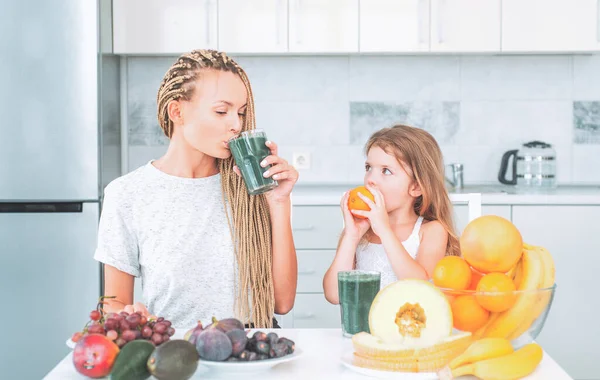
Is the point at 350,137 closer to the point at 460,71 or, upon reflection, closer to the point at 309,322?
the point at 460,71

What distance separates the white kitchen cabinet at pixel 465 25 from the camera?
10.2 ft

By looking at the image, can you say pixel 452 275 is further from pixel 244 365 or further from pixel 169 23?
pixel 169 23

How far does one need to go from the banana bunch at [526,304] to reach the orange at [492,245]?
26mm

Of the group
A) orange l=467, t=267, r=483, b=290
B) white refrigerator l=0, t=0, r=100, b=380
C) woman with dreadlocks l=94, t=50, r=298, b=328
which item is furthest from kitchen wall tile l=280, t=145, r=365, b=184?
orange l=467, t=267, r=483, b=290

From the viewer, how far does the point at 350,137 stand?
3.47 metres

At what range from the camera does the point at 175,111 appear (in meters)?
1.57

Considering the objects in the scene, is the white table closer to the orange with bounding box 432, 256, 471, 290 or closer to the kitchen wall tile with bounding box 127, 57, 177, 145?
the orange with bounding box 432, 256, 471, 290

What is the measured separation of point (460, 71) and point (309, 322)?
1386mm

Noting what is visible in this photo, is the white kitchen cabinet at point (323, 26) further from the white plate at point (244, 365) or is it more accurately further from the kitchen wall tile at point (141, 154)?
the white plate at point (244, 365)

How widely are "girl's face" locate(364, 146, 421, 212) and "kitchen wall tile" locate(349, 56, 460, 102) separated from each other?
1.65 m

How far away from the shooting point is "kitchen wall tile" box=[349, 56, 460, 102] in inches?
136

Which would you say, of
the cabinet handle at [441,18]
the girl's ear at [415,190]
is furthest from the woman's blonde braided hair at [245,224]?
the cabinet handle at [441,18]

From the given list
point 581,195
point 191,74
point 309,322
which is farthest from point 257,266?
point 581,195

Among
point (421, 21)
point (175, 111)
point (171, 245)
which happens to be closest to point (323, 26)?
point (421, 21)
